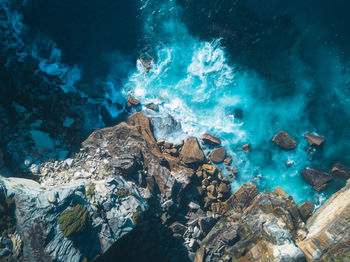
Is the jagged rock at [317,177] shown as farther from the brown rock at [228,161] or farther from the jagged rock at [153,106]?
the jagged rock at [153,106]

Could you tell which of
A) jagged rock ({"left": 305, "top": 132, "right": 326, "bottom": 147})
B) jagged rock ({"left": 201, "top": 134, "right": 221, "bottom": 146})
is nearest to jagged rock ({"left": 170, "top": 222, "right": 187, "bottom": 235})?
jagged rock ({"left": 201, "top": 134, "right": 221, "bottom": 146})

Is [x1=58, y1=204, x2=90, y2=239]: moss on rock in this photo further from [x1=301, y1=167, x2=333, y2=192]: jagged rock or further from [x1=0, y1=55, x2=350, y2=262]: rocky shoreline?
[x1=301, y1=167, x2=333, y2=192]: jagged rock

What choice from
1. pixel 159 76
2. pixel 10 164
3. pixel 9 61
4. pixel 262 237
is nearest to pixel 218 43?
pixel 159 76

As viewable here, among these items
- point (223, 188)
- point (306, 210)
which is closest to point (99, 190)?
point (223, 188)

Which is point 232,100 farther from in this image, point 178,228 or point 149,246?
point 149,246

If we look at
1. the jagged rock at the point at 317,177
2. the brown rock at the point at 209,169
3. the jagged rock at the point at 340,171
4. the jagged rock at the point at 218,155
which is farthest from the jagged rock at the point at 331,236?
the jagged rock at the point at 218,155

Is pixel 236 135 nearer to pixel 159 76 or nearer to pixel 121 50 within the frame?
pixel 159 76
